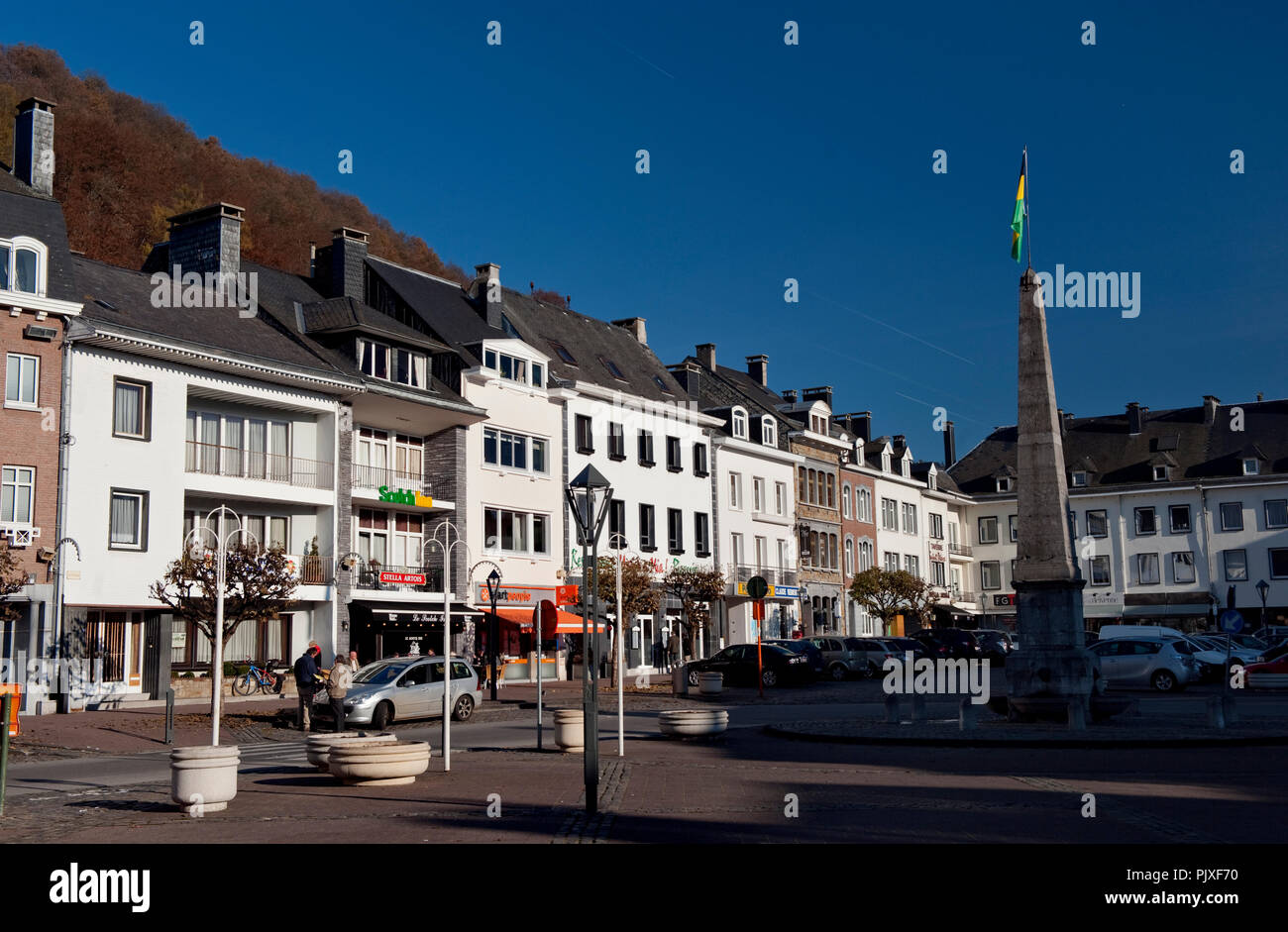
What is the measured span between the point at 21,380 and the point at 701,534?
30.0 metres

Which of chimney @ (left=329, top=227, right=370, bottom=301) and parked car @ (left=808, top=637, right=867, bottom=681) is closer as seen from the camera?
chimney @ (left=329, top=227, right=370, bottom=301)

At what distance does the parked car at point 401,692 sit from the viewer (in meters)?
25.5

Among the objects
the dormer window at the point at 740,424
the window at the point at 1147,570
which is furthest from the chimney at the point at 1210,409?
the dormer window at the point at 740,424

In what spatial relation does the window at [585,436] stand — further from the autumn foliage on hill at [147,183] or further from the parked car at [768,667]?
the autumn foliage on hill at [147,183]

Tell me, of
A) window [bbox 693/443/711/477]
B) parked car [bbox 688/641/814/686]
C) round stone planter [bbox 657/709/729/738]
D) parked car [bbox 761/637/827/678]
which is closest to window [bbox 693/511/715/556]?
window [bbox 693/443/711/477]

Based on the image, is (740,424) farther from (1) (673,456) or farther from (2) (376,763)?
(2) (376,763)

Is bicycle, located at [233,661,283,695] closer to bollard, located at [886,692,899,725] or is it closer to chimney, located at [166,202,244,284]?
chimney, located at [166,202,244,284]

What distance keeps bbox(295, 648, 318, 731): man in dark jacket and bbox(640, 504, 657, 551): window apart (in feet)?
80.4

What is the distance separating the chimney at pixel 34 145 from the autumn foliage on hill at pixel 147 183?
13.4 m

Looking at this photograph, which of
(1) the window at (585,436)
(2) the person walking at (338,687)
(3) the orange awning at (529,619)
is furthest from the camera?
(1) the window at (585,436)

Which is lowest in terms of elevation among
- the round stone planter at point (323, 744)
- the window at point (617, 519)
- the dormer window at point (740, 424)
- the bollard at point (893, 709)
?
the bollard at point (893, 709)

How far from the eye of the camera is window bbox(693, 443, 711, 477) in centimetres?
5416
